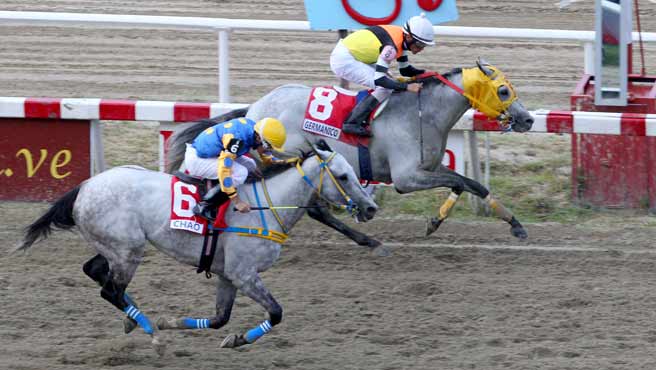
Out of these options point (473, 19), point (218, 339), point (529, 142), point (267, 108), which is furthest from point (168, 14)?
point (218, 339)

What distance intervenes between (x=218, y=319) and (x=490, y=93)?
2.74 meters

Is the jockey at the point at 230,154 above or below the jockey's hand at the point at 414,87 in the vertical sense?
below

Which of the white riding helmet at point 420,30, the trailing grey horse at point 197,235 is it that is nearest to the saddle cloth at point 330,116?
the white riding helmet at point 420,30

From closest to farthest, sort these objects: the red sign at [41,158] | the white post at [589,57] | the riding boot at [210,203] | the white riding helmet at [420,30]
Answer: the riding boot at [210,203] → the white riding helmet at [420,30] → the red sign at [41,158] → the white post at [589,57]

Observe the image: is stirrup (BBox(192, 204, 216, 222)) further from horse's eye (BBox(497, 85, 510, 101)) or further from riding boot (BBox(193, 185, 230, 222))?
horse's eye (BBox(497, 85, 510, 101))

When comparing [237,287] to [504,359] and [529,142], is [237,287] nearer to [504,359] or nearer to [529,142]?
[504,359]

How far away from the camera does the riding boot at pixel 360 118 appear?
8.39m

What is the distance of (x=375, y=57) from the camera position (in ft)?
27.8

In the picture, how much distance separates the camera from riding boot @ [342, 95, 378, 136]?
27.5 ft

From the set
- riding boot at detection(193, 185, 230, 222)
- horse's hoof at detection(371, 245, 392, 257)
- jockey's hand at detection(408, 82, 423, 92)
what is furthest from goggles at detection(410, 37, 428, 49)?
riding boot at detection(193, 185, 230, 222)

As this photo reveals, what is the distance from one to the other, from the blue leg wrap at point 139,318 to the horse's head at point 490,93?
291 centimetres

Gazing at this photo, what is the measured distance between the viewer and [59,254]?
8.63 m

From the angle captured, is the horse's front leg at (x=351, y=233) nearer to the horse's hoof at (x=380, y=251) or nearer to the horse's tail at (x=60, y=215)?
the horse's hoof at (x=380, y=251)

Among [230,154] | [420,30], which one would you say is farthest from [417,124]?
[230,154]
